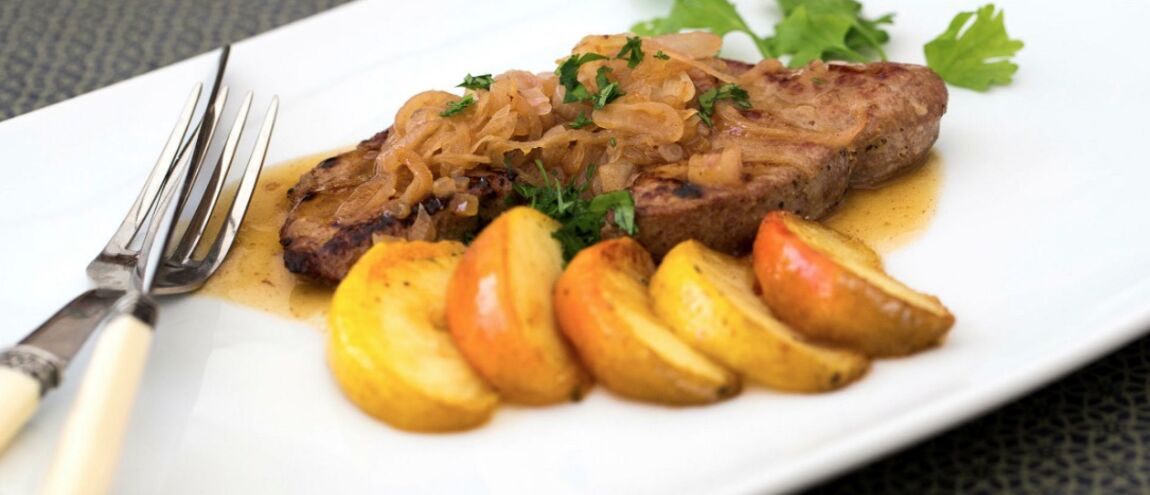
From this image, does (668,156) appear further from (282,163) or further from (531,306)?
(282,163)

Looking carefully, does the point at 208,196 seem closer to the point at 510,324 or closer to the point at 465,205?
the point at 465,205

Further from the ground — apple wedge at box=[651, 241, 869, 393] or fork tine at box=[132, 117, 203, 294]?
fork tine at box=[132, 117, 203, 294]

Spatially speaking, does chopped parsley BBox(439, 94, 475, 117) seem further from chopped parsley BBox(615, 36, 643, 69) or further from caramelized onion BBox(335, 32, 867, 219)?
chopped parsley BBox(615, 36, 643, 69)

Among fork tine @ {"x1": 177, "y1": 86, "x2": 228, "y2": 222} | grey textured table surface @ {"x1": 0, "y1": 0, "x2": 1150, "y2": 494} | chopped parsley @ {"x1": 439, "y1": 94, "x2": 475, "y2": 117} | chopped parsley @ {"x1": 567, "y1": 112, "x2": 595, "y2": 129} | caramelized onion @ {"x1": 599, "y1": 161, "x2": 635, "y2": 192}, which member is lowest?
grey textured table surface @ {"x1": 0, "y1": 0, "x2": 1150, "y2": 494}

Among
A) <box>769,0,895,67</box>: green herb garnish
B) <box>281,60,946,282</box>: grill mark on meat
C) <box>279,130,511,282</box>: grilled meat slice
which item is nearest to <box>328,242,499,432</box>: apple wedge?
<box>279,130,511,282</box>: grilled meat slice

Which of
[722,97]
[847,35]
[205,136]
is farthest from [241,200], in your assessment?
[847,35]

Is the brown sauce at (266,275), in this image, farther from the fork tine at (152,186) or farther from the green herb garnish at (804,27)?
the green herb garnish at (804,27)
